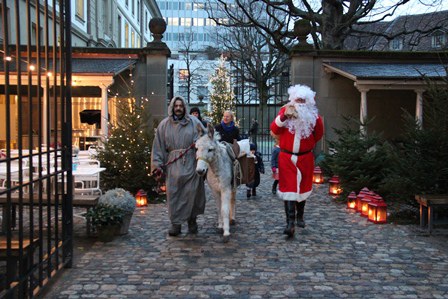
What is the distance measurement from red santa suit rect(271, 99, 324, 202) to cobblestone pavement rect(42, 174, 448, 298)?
0.68m

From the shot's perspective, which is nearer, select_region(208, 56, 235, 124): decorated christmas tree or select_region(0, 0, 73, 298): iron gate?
select_region(0, 0, 73, 298): iron gate

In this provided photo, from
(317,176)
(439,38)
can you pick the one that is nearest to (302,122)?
(317,176)

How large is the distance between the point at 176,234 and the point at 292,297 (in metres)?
2.89

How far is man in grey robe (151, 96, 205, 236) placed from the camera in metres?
6.80

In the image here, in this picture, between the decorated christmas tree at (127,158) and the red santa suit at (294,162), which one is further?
the decorated christmas tree at (127,158)

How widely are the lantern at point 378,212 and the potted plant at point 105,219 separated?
428 centimetres

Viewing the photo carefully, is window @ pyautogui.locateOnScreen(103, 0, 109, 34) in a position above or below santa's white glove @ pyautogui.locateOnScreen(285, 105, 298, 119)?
above

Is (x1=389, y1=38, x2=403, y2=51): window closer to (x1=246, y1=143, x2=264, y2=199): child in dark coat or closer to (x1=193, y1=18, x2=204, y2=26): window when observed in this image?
(x1=246, y1=143, x2=264, y2=199): child in dark coat

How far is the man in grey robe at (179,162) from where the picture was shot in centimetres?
680

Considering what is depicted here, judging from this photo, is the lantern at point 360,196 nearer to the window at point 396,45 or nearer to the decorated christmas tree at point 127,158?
the decorated christmas tree at point 127,158

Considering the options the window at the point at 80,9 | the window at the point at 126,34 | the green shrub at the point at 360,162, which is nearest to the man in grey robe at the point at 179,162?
the green shrub at the point at 360,162

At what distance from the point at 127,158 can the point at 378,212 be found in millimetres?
5295

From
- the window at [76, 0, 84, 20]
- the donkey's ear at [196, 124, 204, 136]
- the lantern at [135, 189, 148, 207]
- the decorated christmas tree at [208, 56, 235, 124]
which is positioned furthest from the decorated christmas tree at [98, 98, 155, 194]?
the window at [76, 0, 84, 20]

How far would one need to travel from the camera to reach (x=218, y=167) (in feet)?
22.6
